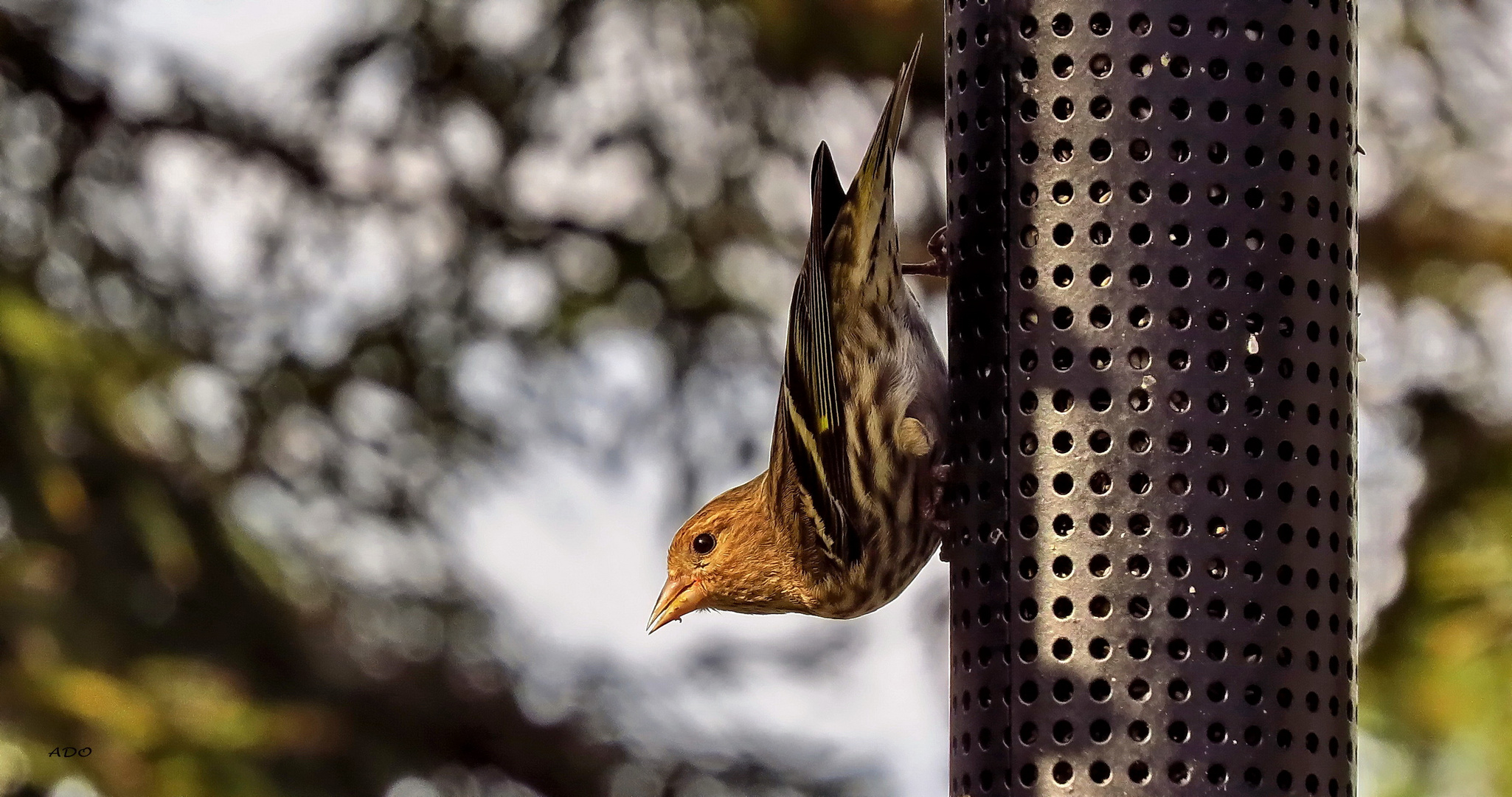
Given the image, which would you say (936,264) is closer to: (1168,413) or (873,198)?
(873,198)

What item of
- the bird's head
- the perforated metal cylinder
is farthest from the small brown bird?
the perforated metal cylinder

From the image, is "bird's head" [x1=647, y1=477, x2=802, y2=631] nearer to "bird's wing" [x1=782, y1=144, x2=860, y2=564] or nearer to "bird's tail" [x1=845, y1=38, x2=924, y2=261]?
"bird's wing" [x1=782, y1=144, x2=860, y2=564]

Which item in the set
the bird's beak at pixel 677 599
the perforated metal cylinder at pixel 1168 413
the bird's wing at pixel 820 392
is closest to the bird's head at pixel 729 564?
the bird's beak at pixel 677 599

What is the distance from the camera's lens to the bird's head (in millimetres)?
5117

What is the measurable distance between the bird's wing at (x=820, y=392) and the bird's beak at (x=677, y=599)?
0.70 metres

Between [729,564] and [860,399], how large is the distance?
0.82m

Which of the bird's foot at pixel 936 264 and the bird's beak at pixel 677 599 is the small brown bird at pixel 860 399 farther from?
the bird's beak at pixel 677 599

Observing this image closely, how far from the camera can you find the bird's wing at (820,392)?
4586 mm

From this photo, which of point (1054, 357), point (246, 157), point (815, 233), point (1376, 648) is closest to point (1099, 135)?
point (1054, 357)

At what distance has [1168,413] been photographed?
3.22 m

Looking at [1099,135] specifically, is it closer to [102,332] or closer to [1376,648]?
[1376,648]

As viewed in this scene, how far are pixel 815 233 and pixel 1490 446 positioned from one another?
2.43 meters

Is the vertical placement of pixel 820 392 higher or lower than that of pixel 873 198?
lower

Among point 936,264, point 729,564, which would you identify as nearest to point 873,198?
point 936,264
